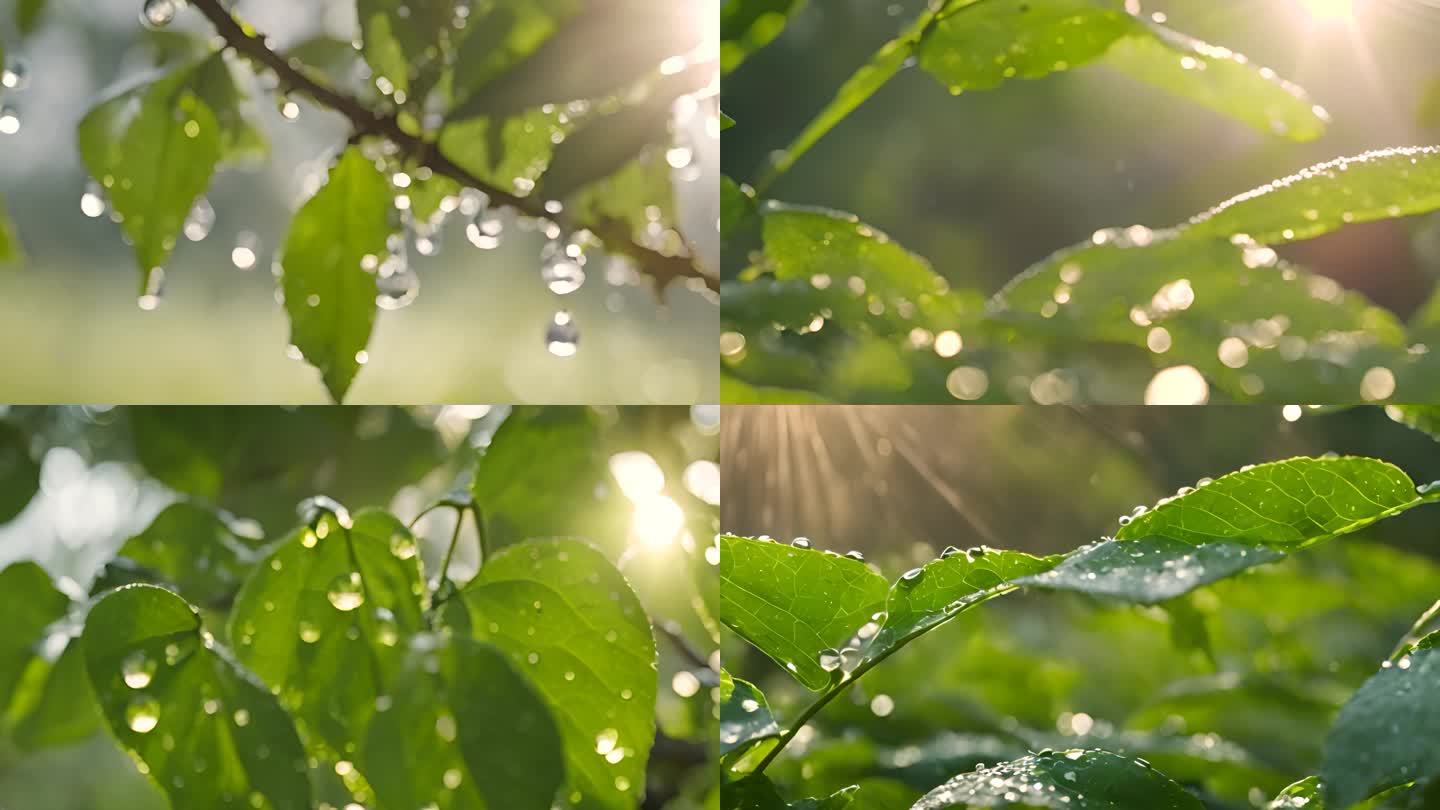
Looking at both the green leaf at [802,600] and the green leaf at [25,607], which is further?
the green leaf at [25,607]

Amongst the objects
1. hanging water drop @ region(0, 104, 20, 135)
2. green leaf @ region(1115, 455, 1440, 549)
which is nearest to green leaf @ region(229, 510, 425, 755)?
green leaf @ region(1115, 455, 1440, 549)

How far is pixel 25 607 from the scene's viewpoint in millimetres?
436

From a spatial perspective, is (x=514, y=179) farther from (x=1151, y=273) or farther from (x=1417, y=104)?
(x=1417, y=104)

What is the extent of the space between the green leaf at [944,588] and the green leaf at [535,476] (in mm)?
177

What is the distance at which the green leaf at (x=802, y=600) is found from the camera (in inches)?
12.7

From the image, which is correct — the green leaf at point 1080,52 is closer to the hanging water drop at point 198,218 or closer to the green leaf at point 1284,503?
the green leaf at point 1284,503

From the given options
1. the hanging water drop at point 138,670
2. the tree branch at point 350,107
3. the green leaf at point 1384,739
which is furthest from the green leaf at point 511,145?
the green leaf at point 1384,739

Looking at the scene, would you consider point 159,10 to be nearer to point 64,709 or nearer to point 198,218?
point 198,218

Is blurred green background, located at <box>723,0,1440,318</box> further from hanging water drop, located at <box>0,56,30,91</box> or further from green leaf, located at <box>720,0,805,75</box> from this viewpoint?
hanging water drop, located at <box>0,56,30,91</box>

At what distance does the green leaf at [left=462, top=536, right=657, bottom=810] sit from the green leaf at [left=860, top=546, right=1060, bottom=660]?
8 centimetres

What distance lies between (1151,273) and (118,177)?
390mm

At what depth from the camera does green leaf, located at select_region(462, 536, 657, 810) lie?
13.0 inches

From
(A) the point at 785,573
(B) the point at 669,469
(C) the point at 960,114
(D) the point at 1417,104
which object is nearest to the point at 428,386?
(B) the point at 669,469

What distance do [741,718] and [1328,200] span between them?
278mm
